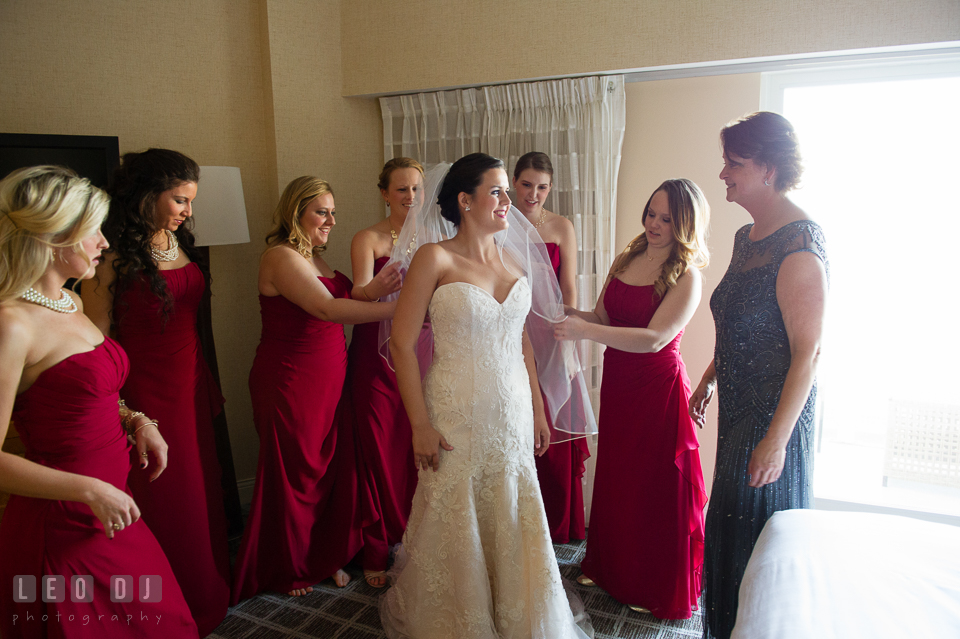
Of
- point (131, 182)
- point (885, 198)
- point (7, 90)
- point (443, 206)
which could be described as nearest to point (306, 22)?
point (7, 90)

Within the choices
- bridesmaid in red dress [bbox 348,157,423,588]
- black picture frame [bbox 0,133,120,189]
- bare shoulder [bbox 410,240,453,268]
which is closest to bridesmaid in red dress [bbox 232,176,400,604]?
bridesmaid in red dress [bbox 348,157,423,588]

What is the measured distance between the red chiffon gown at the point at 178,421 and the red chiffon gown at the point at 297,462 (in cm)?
21

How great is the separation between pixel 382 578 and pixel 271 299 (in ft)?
4.62

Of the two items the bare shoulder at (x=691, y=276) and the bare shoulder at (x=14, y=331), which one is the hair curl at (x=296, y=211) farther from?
the bare shoulder at (x=691, y=276)

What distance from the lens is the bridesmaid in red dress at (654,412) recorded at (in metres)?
2.43

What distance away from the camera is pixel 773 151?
188cm

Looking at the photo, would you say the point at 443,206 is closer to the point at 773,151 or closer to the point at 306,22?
the point at 773,151

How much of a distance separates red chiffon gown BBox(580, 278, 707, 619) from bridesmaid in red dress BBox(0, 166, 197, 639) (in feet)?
5.74

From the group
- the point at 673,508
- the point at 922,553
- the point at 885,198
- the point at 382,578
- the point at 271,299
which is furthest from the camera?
the point at 885,198

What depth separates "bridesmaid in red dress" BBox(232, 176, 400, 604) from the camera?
2693 mm

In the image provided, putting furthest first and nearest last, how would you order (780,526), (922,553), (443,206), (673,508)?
1. (673,508)
2. (443,206)
3. (780,526)
4. (922,553)

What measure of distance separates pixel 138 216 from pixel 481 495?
1675 mm

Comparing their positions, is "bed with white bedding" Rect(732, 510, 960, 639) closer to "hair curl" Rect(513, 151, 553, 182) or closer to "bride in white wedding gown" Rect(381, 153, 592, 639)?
"bride in white wedding gown" Rect(381, 153, 592, 639)

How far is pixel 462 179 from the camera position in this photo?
7.12ft
